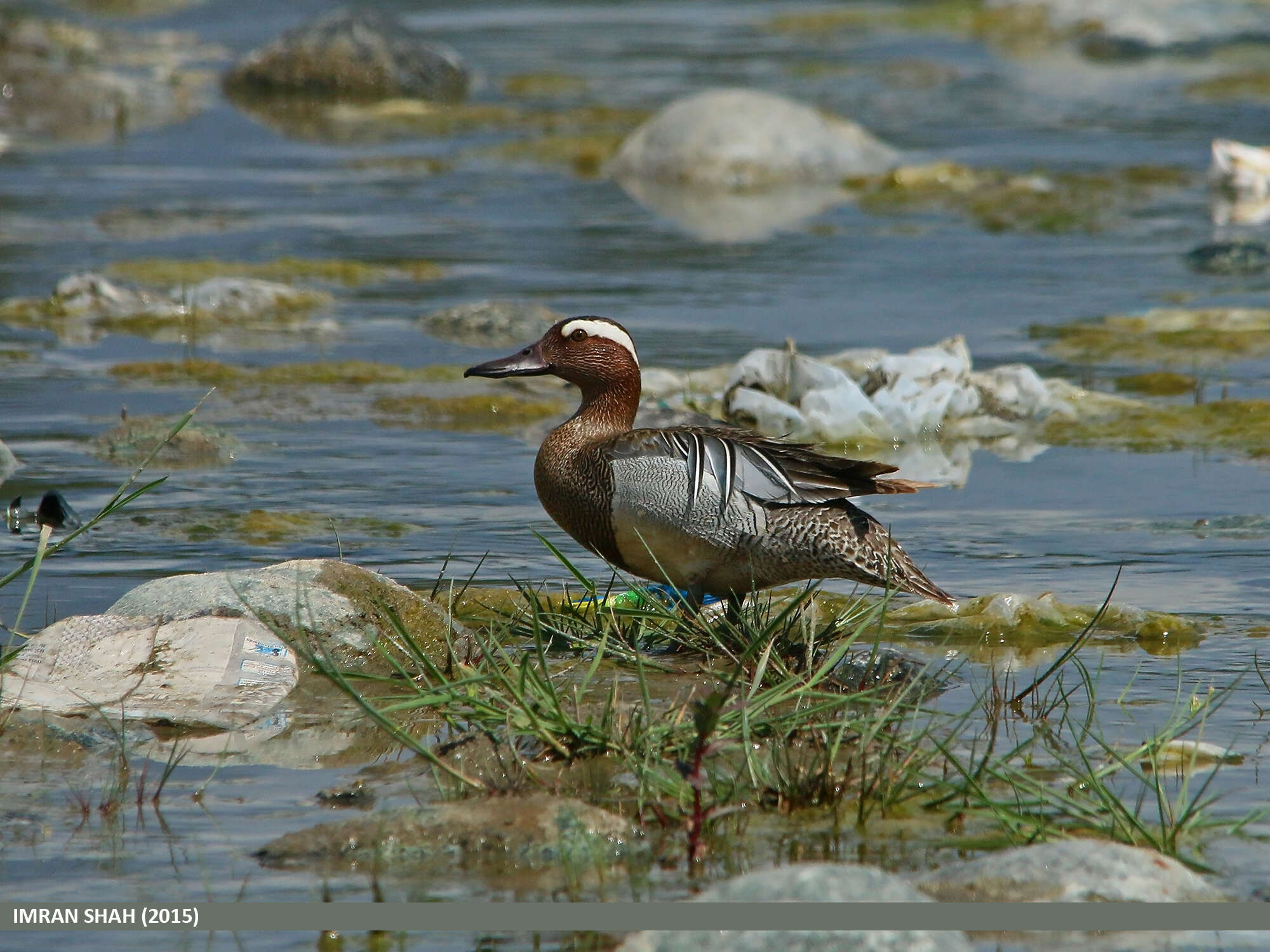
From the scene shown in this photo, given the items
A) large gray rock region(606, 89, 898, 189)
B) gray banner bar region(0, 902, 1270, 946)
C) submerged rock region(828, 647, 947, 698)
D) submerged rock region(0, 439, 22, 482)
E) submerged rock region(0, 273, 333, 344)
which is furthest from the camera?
large gray rock region(606, 89, 898, 189)

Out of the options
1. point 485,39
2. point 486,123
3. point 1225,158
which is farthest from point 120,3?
point 1225,158

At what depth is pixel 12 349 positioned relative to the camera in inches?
386

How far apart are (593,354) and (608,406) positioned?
159 mm

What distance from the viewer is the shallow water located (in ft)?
13.5

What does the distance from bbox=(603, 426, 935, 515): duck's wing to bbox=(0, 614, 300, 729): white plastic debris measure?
1101 mm

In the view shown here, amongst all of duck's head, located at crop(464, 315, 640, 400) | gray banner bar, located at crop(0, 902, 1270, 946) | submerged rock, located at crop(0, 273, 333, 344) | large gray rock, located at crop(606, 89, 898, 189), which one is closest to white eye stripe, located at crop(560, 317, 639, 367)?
duck's head, located at crop(464, 315, 640, 400)

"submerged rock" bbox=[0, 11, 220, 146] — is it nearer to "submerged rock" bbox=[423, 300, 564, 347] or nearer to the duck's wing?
"submerged rock" bbox=[423, 300, 564, 347]

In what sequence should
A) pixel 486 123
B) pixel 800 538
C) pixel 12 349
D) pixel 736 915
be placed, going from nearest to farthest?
pixel 736 915 → pixel 800 538 → pixel 12 349 → pixel 486 123

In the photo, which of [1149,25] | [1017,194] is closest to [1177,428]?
[1017,194]

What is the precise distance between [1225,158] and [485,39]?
15.0 meters

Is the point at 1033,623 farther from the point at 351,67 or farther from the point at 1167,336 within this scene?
the point at 351,67

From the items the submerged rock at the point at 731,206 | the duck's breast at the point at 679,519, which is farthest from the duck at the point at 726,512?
the submerged rock at the point at 731,206

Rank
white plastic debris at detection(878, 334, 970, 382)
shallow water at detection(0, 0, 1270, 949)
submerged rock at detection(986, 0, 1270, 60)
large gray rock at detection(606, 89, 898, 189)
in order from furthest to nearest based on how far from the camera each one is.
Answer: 1. submerged rock at detection(986, 0, 1270, 60)
2. large gray rock at detection(606, 89, 898, 189)
3. white plastic debris at detection(878, 334, 970, 382)
4. shallow water at detection(0, 0, 1270, 949)

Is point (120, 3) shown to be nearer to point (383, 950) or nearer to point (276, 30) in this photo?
point (276, 30)
